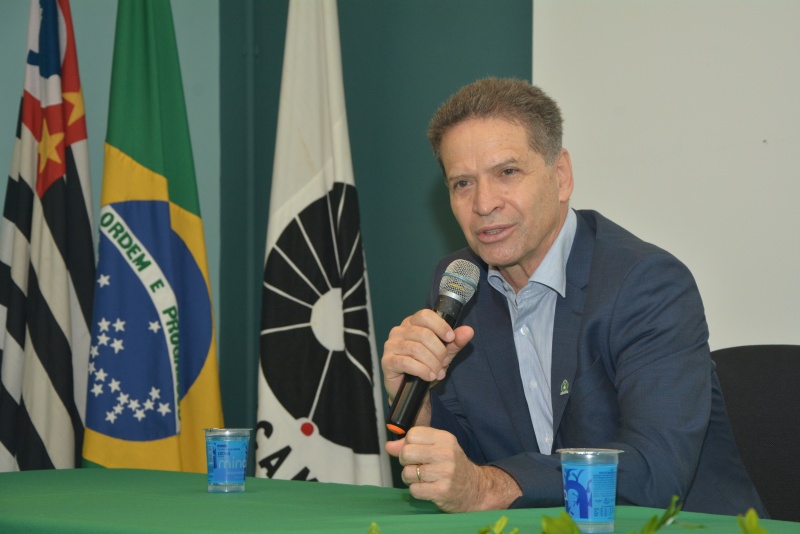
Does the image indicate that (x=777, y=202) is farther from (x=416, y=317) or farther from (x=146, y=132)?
(x=146, y=132)

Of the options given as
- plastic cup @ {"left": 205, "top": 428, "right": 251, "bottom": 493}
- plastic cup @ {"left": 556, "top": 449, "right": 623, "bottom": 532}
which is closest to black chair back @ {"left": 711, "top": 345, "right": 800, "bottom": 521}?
plastic cup @ {"left": 556, "top": 449, "right": 623, "bottom": 532}

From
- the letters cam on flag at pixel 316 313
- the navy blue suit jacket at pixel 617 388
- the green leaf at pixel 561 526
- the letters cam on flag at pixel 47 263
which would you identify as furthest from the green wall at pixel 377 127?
the green leaf at pixel 561 526

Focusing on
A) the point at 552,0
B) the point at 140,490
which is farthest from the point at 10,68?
the point at 140,490

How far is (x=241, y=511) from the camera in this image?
130cm

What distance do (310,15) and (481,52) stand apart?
2.10ft

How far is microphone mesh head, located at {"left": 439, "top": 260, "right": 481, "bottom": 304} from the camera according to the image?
156 centimetres

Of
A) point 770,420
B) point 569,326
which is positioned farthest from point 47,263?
point 770,420

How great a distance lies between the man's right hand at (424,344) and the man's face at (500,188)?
46 cm

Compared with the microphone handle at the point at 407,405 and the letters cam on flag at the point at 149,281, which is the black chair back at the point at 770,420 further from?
the letters cam on flag at the point at 149,281

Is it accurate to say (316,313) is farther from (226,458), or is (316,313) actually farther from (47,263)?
(226,458)

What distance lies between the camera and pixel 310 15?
326 cm

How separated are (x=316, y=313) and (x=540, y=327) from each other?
132 centimetres

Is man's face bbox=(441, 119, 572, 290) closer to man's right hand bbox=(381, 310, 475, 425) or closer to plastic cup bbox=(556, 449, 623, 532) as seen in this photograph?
man's right hand bbox=(381, 310, 475, 425)

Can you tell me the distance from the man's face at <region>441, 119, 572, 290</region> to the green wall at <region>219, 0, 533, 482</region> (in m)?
1.23
